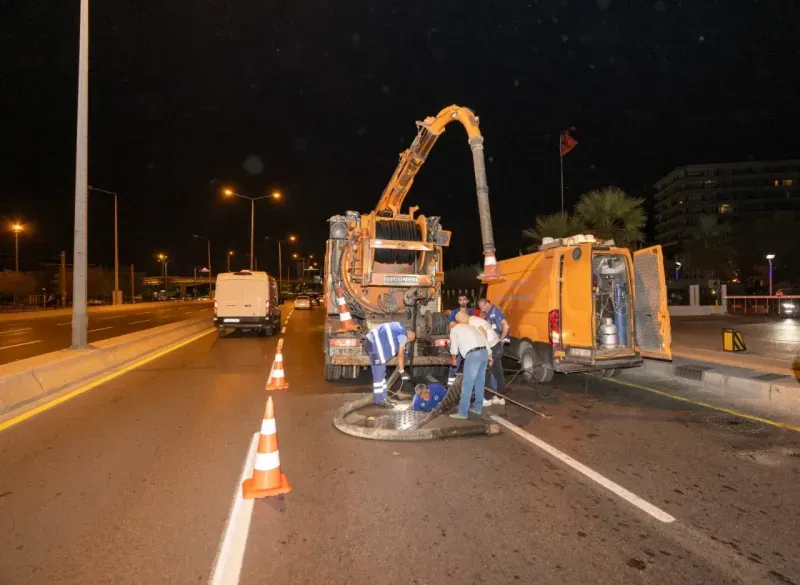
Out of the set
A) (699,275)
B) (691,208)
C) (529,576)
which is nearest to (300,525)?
(529,576)

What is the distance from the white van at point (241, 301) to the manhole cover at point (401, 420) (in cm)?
1413

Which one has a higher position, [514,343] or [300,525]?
[514,343]

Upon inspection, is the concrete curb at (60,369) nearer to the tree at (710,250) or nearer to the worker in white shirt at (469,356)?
the worker in white shirt at (469,356)

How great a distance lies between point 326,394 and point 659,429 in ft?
17.6

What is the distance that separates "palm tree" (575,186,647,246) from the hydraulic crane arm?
1105cm

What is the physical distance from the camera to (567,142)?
2695 centimetres

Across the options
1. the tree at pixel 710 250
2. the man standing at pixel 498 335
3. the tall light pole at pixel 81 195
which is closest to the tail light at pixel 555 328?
the man standing at pixel 498 335

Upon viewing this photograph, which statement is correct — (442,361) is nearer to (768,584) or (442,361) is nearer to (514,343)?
(514,343)

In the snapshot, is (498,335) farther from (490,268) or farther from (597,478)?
(597,478)

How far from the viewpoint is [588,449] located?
6176 millimetres

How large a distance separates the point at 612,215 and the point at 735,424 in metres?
16.1

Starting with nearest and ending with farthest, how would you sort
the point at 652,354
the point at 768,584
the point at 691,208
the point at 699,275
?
the point at 768,584 → the point at 652,354 → the point at 699,275 → the point at 691,208

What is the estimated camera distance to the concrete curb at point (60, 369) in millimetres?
8133

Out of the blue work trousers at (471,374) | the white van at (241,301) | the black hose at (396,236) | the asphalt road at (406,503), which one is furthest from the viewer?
the white van at (241,301)
